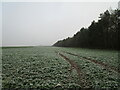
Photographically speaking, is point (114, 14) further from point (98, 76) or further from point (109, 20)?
point (98, 76)

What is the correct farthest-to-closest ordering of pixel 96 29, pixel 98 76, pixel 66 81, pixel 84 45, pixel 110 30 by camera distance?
pixel 84 45, pixel 96 29, pixel 110 30, pixel 98 76, pixel 66 81

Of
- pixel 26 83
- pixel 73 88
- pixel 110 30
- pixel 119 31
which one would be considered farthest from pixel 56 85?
pixel 110 30

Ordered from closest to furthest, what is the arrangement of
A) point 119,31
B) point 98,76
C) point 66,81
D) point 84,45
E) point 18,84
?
point 18,84 → point 66,81 → point 98,76 → point 119,31 → point 84,45

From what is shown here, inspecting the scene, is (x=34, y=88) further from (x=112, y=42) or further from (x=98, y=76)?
(x=112, y=42)

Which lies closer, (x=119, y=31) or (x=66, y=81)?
(x=66, y=81)

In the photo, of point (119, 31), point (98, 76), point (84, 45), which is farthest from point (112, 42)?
point (98, 76)

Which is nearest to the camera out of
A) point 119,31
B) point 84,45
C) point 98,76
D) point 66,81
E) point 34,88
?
point 34,88

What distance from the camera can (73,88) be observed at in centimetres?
1221

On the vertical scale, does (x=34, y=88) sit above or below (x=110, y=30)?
below

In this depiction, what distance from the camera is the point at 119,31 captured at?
6091cm

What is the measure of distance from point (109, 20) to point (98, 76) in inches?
2266

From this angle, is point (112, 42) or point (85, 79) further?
point (112, 42)

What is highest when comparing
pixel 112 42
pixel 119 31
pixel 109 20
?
pixel 109 20

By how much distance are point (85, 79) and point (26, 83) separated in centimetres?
510
